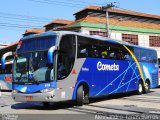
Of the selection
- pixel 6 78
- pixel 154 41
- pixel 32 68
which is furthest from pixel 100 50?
pixel 154 41

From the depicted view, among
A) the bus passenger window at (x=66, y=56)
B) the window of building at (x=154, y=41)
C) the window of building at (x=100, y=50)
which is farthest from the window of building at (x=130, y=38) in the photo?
the bus passenger window at (x=66, y=56)

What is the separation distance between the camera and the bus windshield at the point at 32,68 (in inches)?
586

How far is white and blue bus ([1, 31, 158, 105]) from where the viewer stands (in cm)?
1488

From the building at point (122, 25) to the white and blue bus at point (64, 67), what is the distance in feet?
105

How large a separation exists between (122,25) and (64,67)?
41832mm

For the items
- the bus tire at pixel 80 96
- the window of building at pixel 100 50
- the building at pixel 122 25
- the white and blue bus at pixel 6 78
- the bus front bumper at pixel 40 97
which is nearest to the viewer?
the bus front bumper at pixel 40 97

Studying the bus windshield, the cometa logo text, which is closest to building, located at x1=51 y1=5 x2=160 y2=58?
the cometa logo text

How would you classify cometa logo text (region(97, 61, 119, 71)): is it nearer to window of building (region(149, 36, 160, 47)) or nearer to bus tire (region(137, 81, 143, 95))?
bus tire (region(137, 81, 143, 95))

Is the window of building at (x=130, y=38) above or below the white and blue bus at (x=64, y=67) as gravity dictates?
above

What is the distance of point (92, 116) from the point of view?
12.8 m

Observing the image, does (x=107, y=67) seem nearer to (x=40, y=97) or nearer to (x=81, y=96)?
(x=81, y=96)

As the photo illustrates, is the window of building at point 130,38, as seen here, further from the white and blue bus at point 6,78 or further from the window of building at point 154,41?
the white and blue bus at point 6,78

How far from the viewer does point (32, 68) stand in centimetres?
1524

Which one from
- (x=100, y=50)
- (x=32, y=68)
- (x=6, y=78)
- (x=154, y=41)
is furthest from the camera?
(x=154, y=41)
